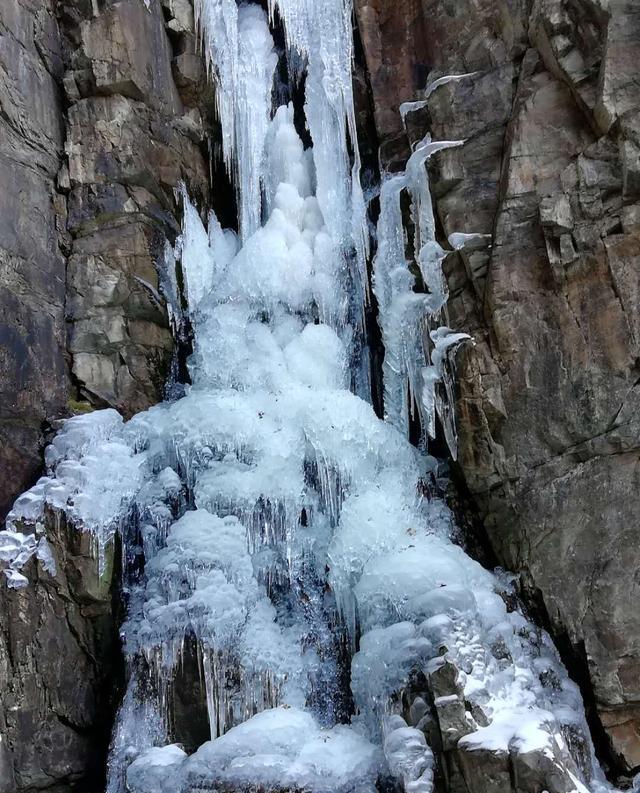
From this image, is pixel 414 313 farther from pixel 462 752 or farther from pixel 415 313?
pixel 462 752

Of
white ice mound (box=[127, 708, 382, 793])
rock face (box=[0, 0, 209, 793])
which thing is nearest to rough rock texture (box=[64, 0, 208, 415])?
rock face (box=[0, 0, 209, 793])

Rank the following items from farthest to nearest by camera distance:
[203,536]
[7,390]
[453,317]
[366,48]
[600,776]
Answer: [366,48], [453,317], [7,390], [203,536], [600,776]

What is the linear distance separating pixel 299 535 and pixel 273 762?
93.5 inches

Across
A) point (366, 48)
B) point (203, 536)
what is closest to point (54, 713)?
point (203, 536)

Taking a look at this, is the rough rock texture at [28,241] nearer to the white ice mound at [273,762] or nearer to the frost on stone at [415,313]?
the white ice mound at [273,762]

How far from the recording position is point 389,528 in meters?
7.73

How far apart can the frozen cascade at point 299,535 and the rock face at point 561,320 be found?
0.39 meters

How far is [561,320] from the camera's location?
7719mm

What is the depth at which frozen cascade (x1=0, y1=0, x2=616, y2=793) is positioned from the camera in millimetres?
6207

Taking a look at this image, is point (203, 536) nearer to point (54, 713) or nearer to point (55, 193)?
point (54, 713)

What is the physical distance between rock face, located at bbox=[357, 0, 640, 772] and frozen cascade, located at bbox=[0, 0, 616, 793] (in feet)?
1.29

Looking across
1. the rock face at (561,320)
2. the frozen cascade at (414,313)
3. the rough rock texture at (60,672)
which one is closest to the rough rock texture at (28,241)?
the rough rock texture at (60,672)

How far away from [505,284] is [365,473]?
2369mm

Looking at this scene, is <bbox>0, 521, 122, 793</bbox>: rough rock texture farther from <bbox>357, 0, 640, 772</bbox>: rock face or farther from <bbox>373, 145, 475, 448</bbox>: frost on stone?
<bbox>357, 0, 640, 772</bbox>: rock face
